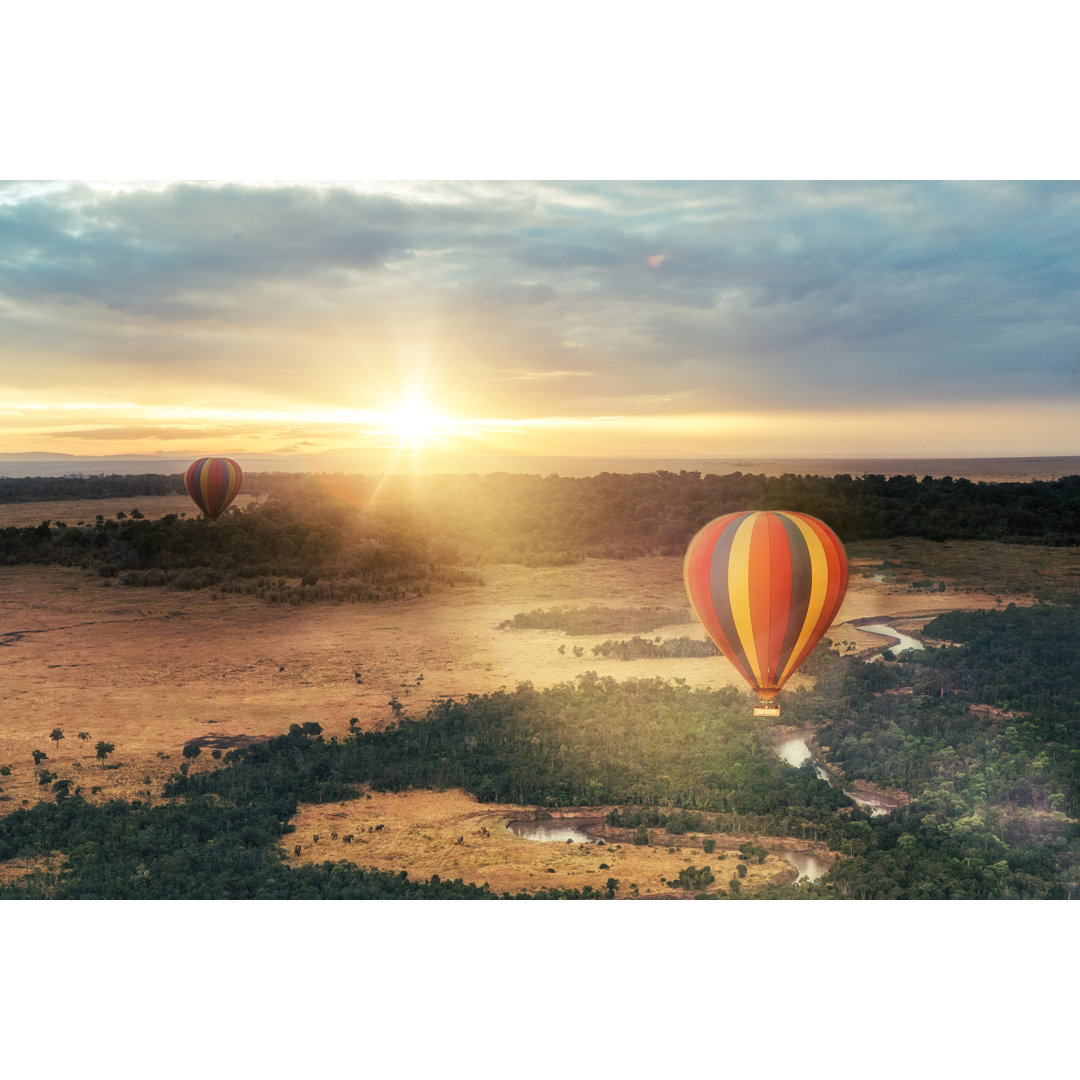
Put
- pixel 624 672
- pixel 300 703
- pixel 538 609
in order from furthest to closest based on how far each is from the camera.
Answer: pixel 538 609, pixel 624 672, pixel 300 703

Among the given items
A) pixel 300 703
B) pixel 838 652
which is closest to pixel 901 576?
pixel 838 652

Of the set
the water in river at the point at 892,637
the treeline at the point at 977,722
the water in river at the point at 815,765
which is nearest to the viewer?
the treeline at the point at 977,722

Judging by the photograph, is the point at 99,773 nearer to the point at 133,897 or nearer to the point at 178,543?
the point at 133,897

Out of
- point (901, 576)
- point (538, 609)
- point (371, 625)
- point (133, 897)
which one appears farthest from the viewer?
point (901, 576)

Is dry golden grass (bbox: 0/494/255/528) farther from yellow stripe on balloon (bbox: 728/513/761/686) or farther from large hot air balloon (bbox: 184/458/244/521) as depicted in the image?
yellow stripe on balloon (bbox: 728/513/761/686)

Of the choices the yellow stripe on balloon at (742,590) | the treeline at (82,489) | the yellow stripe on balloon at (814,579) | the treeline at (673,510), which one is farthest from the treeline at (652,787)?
the treeline at (82,489)

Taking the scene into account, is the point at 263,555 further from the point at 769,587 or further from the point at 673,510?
the point at 769,587

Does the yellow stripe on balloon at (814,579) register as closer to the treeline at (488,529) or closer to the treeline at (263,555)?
the treeline at (488,529)
